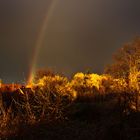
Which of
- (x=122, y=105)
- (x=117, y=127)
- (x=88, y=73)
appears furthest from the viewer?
(x=88, y=73)

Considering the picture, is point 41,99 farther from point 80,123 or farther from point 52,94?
point 80,123

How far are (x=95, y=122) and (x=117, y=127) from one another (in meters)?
2.89

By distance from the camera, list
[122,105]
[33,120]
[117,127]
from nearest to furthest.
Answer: [117,127] → [33,120] → [122,105]

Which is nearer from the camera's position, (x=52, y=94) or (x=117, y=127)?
(x=117, y=127)

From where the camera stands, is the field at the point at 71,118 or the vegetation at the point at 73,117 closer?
the field at the point at 71,118

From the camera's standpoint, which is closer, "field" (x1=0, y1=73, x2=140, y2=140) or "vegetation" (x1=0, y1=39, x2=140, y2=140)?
"field" (x1=0, y1=73, x2=140, y2=140)

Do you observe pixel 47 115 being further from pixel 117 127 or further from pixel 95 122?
pixel 117 127

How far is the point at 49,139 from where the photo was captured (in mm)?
13758

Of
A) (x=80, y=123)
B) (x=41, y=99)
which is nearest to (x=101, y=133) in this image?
(x=80, y=123)

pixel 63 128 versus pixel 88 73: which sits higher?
pixel 88 73

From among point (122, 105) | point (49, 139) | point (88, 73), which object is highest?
point (88, 73)

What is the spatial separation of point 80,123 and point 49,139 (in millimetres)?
2432

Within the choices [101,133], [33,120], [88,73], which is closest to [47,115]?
[33,120]

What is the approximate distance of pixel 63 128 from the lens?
1519cm
